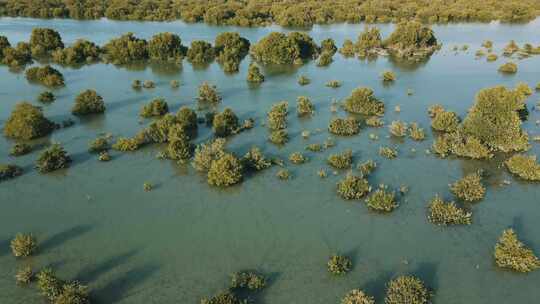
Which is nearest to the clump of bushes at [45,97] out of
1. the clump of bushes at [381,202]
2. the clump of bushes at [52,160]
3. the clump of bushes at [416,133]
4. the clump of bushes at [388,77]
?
the clump of bushes at [52,160]

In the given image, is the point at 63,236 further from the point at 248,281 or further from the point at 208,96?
the point at 208,96

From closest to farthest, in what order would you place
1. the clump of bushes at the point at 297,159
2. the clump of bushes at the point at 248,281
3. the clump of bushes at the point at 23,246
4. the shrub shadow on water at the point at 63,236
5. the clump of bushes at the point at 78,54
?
the clump of bushes at the point at 248,281
the clump of bushes at the point at 23,246
the shrub shadow on water at the point at 63,236
the clump of bushes at the point at 297,159
the clump of bushes at the point at 78,54

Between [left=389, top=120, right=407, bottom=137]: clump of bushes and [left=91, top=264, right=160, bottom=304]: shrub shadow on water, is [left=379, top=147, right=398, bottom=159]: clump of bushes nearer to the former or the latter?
[left=389, top=120, right=407, bottom=137]: clump of bushes

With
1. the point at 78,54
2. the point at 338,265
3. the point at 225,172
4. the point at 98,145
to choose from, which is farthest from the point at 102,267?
the point at 78,54

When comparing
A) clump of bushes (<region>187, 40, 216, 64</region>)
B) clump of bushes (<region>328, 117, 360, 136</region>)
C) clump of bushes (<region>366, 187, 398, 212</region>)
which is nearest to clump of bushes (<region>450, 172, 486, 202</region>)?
clump of bushes (<region>366, 187, 398, 212</region>)

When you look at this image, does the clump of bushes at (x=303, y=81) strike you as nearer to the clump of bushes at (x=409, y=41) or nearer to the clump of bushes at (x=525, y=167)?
the clump of bushes at (x=409, y=41)

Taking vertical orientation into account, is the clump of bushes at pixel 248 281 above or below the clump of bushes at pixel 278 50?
below
